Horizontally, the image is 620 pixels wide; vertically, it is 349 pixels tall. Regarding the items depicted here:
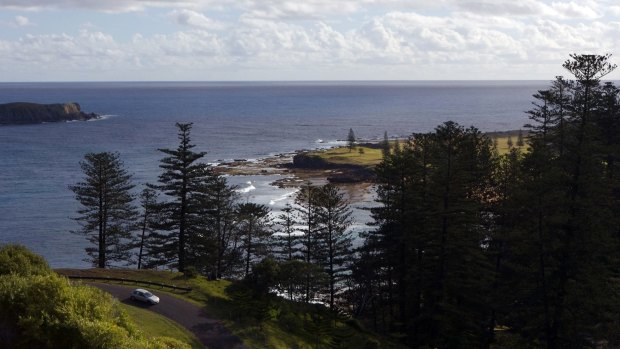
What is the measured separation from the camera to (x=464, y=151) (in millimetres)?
45750

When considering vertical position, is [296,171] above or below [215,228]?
below

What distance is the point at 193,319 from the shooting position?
3366cm

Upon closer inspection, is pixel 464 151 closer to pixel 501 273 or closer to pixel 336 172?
pixel 501 273

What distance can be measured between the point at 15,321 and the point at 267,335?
50.4 feet

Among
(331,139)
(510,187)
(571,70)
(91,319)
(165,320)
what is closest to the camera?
(91,319)

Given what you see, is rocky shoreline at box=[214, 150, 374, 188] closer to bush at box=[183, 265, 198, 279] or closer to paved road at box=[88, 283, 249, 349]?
bush at box=[183, 265, 198, 279]

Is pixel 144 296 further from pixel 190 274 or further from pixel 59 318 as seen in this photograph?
pixel 59 318

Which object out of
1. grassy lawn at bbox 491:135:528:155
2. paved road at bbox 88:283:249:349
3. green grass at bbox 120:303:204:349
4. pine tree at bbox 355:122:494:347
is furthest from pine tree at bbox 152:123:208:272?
grassy lawn at bbox 491:135:528:155

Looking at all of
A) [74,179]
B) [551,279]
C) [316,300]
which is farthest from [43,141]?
[551,279]

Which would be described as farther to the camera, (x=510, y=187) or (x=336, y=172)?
(x=336, y=172)

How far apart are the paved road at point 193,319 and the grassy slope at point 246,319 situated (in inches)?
26.7

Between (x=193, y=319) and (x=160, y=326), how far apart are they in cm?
271

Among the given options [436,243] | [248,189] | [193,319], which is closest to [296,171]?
[248,189]

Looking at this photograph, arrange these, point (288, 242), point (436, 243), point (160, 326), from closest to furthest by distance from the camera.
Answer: point (160, 326) < point (436, 243) < point (288, 242)
